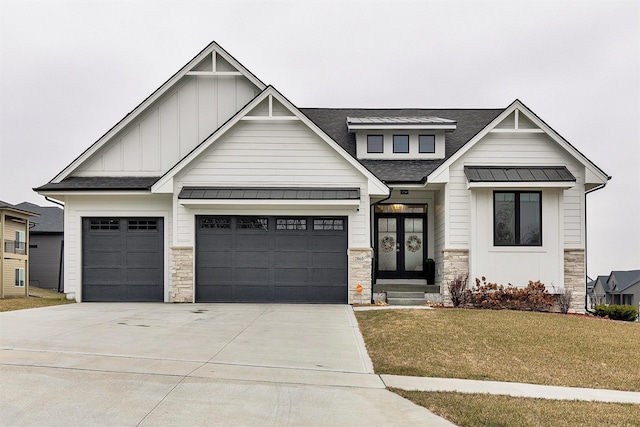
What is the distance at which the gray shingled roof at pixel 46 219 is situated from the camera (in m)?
38.1

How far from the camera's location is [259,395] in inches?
268

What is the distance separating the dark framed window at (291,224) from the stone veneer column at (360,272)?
165 centimetres

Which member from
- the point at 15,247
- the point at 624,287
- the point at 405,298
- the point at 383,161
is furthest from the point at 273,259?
the point at 624,287

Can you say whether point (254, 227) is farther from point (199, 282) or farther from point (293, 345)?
point (293, 345)

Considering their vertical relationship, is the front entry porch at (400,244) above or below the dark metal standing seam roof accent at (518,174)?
below

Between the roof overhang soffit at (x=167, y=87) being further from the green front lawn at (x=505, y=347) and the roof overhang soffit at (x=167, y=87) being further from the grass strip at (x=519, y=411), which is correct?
the grass strip at (x=519, y=411)

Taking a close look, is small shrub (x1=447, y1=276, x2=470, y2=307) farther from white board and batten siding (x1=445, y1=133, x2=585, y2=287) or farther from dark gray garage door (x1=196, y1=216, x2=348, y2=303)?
dark gray garage door (x1=196, y1=216, x2=348, y2=303)

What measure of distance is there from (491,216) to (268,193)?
6727mm

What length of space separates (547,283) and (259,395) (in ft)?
38.5

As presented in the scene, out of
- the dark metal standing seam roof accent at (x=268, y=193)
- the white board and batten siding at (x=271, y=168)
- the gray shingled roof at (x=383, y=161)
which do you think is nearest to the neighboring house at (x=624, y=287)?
the gray shingled roof at (x=383, y=161)

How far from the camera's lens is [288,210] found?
1642 cm

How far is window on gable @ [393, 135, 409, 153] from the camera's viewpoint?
745 inches

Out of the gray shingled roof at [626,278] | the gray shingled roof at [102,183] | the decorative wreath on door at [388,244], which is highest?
the gray shingled roof at [102,183]

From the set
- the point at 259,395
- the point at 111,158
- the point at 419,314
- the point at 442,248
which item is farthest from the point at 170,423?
the point at 111,158
